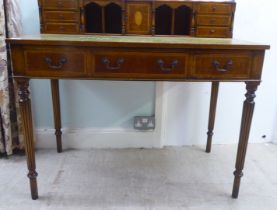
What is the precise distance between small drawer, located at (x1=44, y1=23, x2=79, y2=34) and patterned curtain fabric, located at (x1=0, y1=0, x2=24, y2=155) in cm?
21

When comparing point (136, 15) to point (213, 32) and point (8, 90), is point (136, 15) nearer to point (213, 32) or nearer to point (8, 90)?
point (213, 32)

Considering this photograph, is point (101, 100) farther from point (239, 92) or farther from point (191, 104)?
point (239, 92)

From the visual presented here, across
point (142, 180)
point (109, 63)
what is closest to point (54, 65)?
point (109, 63)

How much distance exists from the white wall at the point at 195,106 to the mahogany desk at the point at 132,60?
0.61 meters

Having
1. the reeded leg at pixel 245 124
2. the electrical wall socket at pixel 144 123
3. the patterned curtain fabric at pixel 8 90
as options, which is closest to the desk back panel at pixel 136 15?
the patterned curtain fabric at pixel 8 90

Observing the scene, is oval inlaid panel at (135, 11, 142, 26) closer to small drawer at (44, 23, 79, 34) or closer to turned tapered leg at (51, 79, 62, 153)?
small drawer at (44, 23, 79, 34)

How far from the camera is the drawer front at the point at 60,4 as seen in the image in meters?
1.35

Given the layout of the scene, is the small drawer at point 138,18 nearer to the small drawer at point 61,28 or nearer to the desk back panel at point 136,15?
the desk back panel at point 136,15

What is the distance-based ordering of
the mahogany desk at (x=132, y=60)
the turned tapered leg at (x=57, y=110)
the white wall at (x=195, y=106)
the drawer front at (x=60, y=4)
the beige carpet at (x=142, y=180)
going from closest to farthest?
the mahogany desk at (x=132, y=60), the beige carpet at (x=142, y=180), the drawer front at (x=60, y=4), the turned tapered leg at (x=57, y=110), the white wall at (x=195, y=106)

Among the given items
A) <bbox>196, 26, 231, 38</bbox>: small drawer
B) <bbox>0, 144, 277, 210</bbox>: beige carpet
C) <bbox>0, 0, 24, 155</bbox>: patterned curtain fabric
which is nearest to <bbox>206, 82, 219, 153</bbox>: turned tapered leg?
<bbox>0, 144, 277, 210</bbox>: beige carpet

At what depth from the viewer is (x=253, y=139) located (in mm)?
1896

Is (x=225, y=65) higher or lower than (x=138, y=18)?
lower

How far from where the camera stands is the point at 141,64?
1.05 meters

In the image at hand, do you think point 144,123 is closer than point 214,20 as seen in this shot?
No
